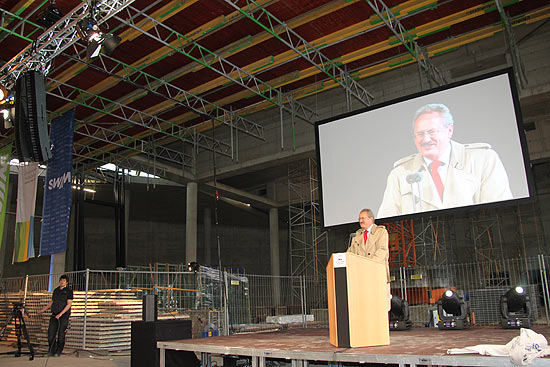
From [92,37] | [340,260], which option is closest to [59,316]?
[92,37]

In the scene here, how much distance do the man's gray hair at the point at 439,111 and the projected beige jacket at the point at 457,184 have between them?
0.52 metres

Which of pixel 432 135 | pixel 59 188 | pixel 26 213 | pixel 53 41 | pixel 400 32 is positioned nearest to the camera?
pixel 53 41

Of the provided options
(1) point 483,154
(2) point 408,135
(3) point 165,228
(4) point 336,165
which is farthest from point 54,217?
(3) point 165,228

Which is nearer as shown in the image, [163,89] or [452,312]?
[452,312]

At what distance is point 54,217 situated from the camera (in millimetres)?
12891

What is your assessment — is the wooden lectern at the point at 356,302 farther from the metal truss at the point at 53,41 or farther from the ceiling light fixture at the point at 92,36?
the ceiling light fixture at the point at 92,36

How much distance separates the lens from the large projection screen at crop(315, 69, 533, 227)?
32.0 ft

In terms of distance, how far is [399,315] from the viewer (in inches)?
330

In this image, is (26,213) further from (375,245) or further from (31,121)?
(375,245)

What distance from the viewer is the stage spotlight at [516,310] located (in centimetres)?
728

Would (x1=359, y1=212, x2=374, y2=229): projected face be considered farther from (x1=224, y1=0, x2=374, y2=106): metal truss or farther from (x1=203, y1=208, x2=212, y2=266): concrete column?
(x1=203, y1=208, x2=212, y2=266): concrete column

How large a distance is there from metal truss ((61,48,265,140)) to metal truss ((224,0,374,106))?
3822mm

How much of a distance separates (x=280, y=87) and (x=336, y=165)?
189 inches

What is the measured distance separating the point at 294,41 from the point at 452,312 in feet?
27.3
